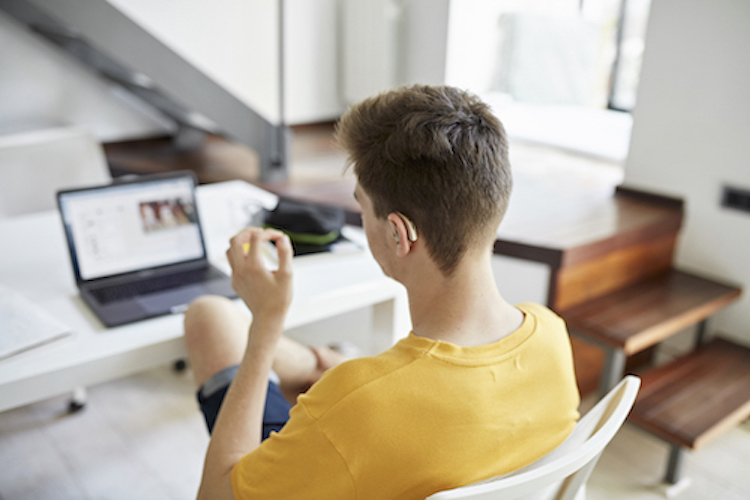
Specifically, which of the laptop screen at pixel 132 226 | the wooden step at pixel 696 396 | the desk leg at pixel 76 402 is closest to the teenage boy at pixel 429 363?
the laptop screen at pixel 132 226

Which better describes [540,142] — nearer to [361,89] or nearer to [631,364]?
[361,89]

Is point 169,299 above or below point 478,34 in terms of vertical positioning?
below

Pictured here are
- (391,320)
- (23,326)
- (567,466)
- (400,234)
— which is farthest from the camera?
(391,320)

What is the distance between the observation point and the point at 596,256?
2.36m

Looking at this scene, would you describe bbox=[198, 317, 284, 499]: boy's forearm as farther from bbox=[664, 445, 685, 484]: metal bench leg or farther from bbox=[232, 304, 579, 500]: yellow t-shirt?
bbox=[664, 445, 685, 484]: metal bench leg

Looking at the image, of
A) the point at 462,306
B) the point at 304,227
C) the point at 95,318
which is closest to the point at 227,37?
the point at 304,227

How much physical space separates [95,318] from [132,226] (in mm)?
242

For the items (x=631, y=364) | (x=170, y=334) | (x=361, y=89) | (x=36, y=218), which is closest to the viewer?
(x=170, y=334)

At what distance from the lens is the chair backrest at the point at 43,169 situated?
2209 mm

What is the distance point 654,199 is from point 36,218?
7.29ft

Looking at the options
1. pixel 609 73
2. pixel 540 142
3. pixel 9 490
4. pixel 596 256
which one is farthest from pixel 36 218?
pixel 609 73

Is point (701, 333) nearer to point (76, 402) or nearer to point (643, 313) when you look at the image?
point (643, 313)

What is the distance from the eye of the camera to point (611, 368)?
2135 millimetres

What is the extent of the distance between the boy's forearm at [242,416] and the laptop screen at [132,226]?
0.51 meters
